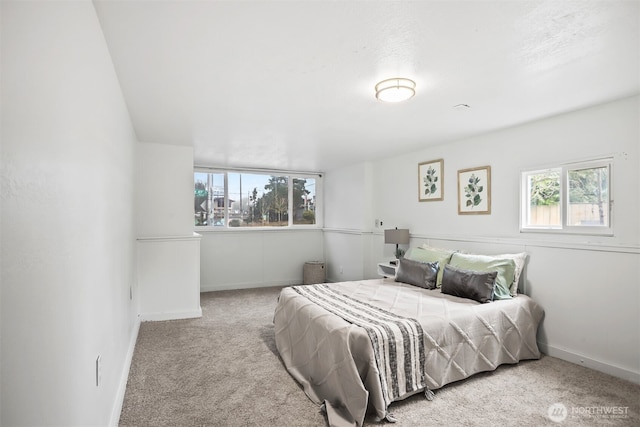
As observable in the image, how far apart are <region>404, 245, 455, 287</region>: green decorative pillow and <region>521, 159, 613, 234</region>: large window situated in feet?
2.77

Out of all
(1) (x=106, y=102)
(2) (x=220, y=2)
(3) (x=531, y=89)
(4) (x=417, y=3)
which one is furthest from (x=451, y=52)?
(1) (x=106, y=102)

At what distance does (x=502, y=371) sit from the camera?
9.53ft

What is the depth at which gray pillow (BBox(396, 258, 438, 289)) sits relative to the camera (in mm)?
3707

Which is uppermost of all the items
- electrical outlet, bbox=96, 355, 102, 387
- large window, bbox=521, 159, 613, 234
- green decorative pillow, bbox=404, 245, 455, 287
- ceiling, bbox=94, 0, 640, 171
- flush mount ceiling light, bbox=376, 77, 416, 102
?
ceiling, bbox=94, 0, 640, 171

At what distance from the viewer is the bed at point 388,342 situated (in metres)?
2.26

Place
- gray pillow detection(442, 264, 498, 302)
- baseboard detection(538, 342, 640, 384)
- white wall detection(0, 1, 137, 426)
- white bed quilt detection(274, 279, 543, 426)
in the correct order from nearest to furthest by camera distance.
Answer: white wall detection(0, 1, 137, 426) → white bed quilt detection(274, 279, 543, 426) → baseboard detection(538, 342, 640, 384) → gray pillow detection(442, 264, 498, 302)

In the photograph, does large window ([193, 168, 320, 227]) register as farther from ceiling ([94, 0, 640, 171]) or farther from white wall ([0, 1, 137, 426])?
white wall ([0, 1, 137, 426])

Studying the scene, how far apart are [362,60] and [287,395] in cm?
240

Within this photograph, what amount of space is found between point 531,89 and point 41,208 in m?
3.01

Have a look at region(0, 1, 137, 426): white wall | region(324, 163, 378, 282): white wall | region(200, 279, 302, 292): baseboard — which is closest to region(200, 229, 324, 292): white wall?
region(200, 279, 302, 292): baseboard

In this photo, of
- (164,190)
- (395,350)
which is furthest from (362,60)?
(164,190)

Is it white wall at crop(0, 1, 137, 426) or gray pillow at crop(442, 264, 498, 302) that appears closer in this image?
white wall at crop(0, 1, 137, 426)

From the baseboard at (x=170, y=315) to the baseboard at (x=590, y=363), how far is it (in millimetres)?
4008

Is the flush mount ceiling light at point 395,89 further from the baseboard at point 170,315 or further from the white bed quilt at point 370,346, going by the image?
the baseboard at point 170,315
